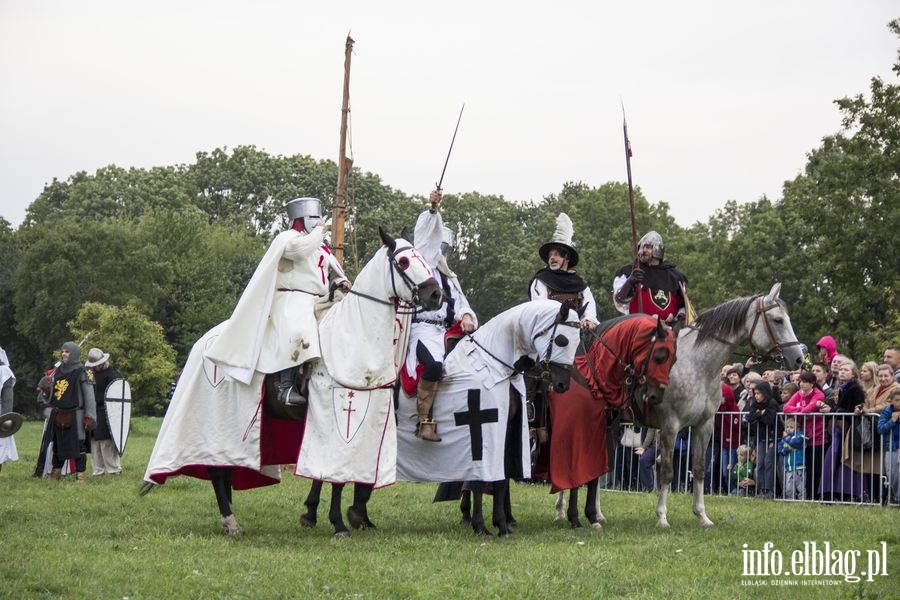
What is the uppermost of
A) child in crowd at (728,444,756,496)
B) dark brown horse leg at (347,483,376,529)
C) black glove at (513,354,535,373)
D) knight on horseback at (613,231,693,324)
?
knight on horseback at (613,231,693,324)

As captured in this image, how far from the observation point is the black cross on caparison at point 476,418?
11.3m

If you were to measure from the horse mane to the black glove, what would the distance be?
1.90m

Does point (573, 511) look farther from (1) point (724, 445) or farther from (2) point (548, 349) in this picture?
(1) point (724, 445)

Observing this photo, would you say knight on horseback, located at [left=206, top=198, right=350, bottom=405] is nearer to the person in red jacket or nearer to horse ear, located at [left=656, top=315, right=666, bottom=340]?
horse ear, located at [left=656, top=315, right=666, bottom=340]

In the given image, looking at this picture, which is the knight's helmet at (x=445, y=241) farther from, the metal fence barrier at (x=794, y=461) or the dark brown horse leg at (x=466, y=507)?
the metal fence barrier at (x=794, y=461)

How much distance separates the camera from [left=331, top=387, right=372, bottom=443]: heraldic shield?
36.3 feet

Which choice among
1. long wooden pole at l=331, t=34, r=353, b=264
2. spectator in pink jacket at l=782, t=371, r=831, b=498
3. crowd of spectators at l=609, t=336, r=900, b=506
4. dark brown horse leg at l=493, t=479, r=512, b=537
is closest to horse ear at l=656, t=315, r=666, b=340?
dark brown horse leg at l=493, t=479, r=512, b=537

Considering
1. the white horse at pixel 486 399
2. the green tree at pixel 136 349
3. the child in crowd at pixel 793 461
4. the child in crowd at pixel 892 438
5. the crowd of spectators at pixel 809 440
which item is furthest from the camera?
the green tree at pixel 136 349

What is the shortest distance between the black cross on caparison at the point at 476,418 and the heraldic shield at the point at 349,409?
0.94m

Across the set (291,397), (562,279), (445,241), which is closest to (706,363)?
(562,279)

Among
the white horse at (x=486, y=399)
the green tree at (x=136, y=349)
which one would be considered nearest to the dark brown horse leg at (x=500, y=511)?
the white horse at (x=486, y=399)

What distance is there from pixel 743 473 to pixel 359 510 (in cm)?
641

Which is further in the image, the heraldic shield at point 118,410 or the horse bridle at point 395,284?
the heraldic shield at point 118,410

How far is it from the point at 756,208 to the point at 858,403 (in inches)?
1716
